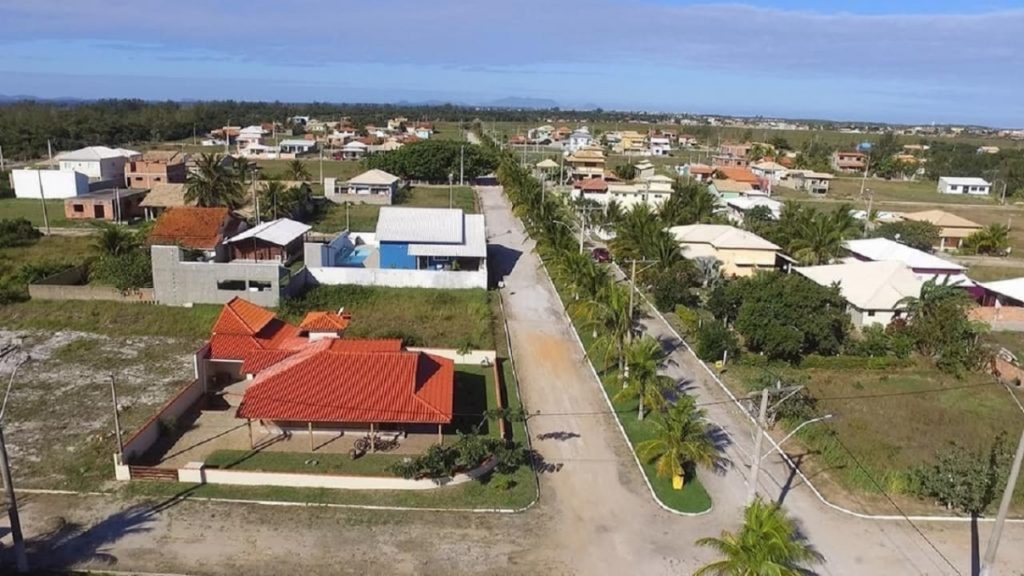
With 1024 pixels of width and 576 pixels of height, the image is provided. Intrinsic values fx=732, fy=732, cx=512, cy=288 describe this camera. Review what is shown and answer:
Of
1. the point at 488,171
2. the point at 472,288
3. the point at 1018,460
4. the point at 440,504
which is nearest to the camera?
the point at 1018,460

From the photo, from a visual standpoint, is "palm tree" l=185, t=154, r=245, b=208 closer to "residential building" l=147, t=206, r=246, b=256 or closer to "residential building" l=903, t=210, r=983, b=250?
"residential building" l=147, t=206, r=246, b=256

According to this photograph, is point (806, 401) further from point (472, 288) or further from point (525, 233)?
point (525, 233)

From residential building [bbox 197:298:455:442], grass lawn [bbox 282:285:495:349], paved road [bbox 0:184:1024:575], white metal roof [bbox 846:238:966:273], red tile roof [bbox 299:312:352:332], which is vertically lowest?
paved road [bbox 0:184:1024:575]

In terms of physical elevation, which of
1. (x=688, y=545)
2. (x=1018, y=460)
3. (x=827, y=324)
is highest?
(x=1018, y=460)

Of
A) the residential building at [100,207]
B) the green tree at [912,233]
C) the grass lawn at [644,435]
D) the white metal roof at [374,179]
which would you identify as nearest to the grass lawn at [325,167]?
the white metal roof at [374,179]

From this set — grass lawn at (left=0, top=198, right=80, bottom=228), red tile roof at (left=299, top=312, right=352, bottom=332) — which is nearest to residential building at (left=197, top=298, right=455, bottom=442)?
red tile roof at (left=299, top=312, right=352, bottom=332)

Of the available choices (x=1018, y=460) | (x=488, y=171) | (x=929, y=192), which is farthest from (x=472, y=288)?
(x=929, y=192)

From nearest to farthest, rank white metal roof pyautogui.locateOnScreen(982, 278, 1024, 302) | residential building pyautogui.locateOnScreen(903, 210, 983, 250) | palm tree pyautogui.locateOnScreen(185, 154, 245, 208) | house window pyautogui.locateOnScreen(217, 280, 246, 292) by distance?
house window pyautogui.locateOnScreen(217, 280, 246, 292) → white metal roof pyautogui.locateOnScreen(982, 278, 1024, 302) → palm tree pyautogui.locateOnScreen(185, 154, 245, 208) → residential building pyautogui.locateOnScreen(903, 210, 983, 250)
